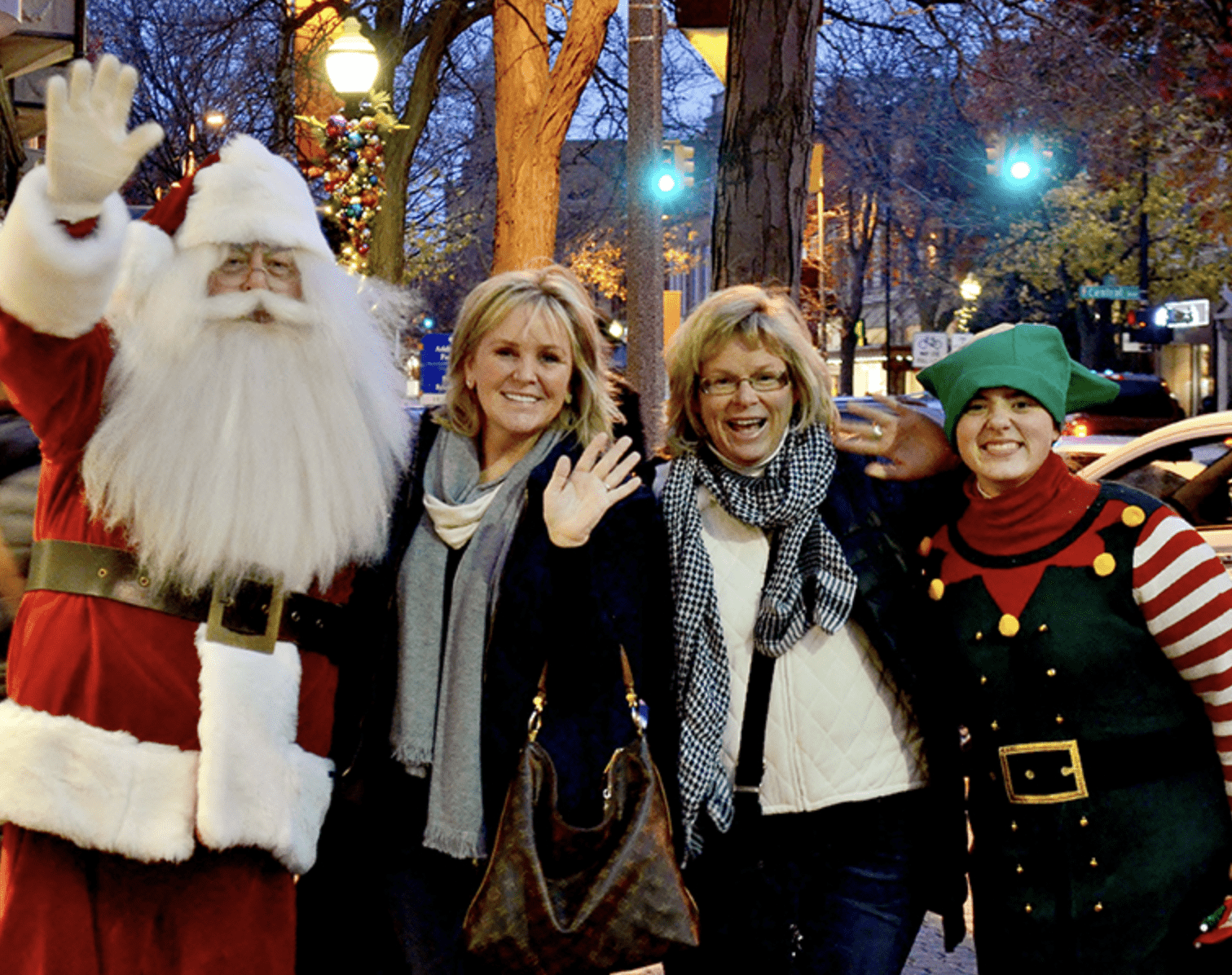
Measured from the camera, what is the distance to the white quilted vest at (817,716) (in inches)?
115

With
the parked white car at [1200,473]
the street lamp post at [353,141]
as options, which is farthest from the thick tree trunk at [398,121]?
the parked white car at [1200,473]

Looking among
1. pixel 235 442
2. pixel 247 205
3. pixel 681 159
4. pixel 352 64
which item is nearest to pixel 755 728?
pixel 235 442

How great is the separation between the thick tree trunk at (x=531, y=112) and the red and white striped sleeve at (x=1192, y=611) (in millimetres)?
7712

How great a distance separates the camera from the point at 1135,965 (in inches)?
107

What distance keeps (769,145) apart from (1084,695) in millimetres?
3138

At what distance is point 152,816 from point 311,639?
50 cm

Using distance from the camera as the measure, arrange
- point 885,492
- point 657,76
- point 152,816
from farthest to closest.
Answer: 1. point 657,76
2. point 885,492
3. point 152,816

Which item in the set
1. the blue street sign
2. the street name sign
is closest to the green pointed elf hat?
the blue street sign

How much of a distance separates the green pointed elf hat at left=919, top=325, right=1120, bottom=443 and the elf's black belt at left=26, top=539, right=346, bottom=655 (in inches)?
62.1

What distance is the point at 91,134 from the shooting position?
8.09 ft

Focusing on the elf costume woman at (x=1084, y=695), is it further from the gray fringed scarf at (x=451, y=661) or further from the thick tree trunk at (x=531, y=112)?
the thick tree trunk at (x=531, y=112)

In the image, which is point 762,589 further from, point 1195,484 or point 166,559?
point 1195,484

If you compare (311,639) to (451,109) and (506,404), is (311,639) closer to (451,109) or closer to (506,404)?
(506,404)

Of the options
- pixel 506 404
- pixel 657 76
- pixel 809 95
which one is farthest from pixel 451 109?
pixel 506 404
